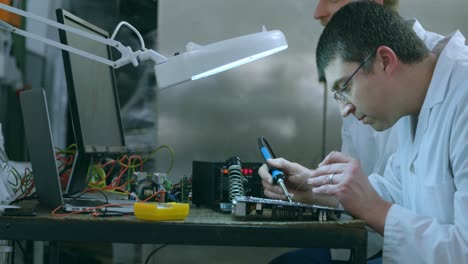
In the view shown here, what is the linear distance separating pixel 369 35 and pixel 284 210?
1.46ft

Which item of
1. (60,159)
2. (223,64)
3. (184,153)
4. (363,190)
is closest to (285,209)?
(363,190)

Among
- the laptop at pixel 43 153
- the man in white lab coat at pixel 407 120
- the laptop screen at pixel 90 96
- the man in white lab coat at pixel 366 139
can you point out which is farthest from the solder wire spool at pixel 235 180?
the man in white lab coat at pixel 366 139

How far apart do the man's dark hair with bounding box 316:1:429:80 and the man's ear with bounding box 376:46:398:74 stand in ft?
0.05

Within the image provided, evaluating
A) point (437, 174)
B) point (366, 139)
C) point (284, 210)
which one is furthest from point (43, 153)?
point (366, 139)

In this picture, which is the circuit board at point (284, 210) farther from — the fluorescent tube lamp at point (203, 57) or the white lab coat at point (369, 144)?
the white lab coat at point (369, 144)

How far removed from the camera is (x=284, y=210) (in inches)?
40.4

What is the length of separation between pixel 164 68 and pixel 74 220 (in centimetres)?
35

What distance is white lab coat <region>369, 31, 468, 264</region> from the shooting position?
1.01 meters

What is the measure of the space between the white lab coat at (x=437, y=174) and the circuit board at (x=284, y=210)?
0.14 m

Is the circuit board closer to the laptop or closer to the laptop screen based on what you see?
the laptop

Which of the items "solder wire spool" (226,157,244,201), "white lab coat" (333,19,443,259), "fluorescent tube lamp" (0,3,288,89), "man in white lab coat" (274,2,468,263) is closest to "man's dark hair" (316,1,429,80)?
"man in white lab coat" (274,2,468,263)

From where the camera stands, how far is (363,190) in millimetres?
1092

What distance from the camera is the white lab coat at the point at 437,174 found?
3.33ft

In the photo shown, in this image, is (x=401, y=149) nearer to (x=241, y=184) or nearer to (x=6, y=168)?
(x=241, y=184)
